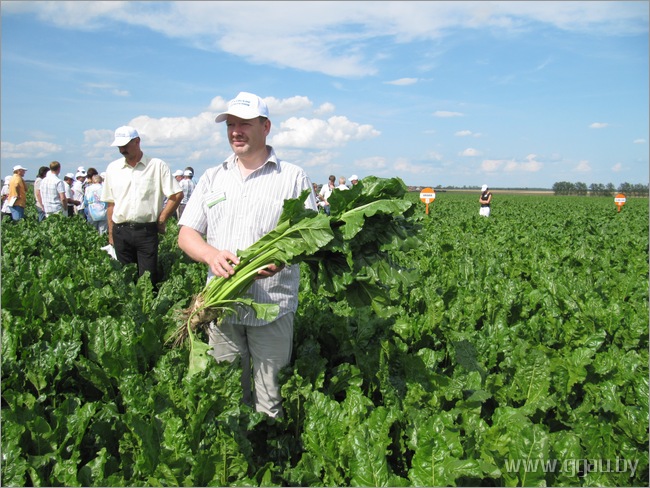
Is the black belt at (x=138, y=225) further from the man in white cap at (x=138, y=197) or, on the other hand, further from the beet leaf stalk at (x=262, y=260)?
the beet leaf stalk at (x=262, y=260)

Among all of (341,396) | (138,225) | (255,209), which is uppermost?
(255,209)

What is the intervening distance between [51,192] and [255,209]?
40.1 feet

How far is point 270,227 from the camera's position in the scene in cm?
343

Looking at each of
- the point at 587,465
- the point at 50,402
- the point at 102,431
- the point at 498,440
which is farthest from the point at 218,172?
the point at 587,465

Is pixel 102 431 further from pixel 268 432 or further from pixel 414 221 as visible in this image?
pixel 414 221

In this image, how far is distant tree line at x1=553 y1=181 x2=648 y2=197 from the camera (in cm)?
9256

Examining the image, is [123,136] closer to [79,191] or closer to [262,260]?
[262,260]

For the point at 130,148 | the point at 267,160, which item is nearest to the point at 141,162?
the point at 130,148

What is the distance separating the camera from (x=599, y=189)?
4070 inches

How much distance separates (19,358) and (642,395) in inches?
186

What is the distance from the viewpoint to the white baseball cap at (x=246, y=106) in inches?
127

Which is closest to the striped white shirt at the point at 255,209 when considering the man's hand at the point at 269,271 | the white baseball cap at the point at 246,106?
the man's hand at the point at 269,271

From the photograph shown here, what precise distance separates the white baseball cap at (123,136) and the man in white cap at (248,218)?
2928mm

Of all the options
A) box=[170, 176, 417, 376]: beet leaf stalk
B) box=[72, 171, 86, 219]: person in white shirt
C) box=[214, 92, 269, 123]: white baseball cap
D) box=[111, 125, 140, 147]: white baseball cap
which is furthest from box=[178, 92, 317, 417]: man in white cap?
box=[72, 171, 86, 219]: person in white shirt
